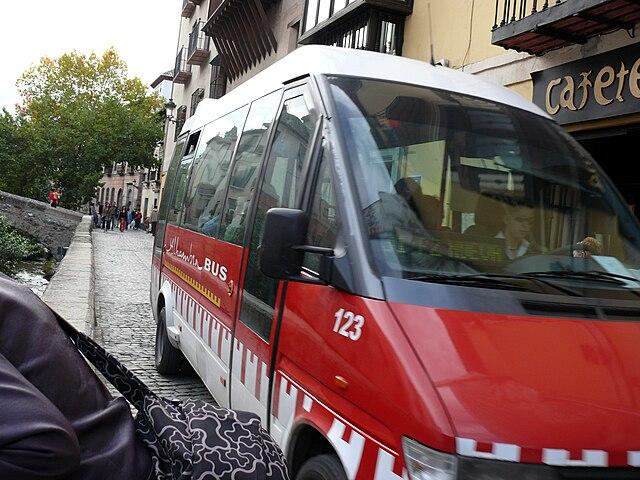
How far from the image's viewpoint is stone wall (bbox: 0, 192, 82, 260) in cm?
3491

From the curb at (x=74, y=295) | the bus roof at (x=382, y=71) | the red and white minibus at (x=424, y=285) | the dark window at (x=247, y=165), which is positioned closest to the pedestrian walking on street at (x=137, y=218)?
the curb at (x=74, y=295)

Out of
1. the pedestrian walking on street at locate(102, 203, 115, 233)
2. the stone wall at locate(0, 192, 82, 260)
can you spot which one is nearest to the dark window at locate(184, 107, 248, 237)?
the stone wall at locate(0, 192, 82, 260)

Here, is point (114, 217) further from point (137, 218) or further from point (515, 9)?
point (515, 9)

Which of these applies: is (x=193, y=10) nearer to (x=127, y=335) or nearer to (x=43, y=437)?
(x=127, y=335)

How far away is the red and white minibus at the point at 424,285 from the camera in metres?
2.09

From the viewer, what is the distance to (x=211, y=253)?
16.8ft

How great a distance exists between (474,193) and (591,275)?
0.64m

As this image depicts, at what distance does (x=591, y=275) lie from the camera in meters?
2.92

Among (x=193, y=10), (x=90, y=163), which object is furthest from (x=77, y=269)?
(x=90, y=163)

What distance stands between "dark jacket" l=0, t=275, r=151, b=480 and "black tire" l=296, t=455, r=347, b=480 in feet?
3.23

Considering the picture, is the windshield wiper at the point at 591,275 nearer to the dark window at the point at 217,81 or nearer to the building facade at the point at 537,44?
the building facade at the point at 537,44

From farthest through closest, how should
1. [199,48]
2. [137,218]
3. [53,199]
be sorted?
[137,218] < [53,199] < [199,48]

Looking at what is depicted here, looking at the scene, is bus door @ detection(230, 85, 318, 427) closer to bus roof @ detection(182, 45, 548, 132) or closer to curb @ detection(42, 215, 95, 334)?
bus roof @ detection(182, 45, 548, 132)

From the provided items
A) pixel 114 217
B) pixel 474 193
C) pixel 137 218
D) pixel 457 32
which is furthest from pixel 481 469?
pixel 114 217
